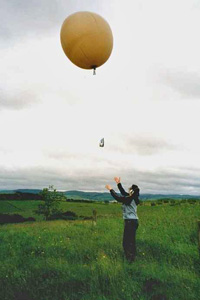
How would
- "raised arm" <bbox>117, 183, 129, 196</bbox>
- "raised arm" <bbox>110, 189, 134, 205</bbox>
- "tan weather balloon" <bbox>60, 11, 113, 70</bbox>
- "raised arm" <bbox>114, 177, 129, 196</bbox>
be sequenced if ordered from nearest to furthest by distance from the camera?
1. "tan weather balloon" <bbox>60, 11, 113, 70</bbox>
2. "raised arm" <bbox>110, 189, 134, 205</bbox>
3. "raised arm" <bbox>114, 177, 129, 196</bbox>
4. "raised arm" <bbox>117, 183, 129, 196</bbox>

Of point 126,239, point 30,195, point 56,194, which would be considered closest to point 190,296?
→ point 126,239

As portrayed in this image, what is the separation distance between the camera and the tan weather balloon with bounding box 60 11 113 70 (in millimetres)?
5738

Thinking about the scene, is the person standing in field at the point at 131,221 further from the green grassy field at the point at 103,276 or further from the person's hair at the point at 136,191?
the green grassy field at the point at 103,276

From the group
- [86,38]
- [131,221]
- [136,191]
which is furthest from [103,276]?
[86,38]

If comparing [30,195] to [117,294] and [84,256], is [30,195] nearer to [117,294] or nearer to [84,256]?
[84,256]

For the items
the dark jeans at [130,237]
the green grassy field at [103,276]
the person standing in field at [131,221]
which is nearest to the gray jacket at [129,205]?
the person standing in field at [131,221]

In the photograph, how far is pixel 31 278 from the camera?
5.33 m

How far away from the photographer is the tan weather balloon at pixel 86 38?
5738mm

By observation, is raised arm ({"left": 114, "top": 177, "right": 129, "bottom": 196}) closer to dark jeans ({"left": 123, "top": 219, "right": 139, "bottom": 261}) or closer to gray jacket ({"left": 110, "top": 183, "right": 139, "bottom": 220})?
gray jacket ({"left": 110, "top": 183, "right": 139, "bottom": 220})

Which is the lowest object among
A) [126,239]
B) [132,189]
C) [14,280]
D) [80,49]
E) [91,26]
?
[14,280]

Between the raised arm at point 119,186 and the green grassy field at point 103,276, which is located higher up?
the raised arm at point 119,186

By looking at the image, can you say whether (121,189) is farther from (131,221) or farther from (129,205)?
(131,221)

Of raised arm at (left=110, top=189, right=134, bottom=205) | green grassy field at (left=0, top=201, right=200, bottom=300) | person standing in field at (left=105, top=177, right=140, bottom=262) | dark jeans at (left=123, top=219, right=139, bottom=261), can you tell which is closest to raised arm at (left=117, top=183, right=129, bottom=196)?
person standing in field at (left=105, top=177, right=140, bottom=262)

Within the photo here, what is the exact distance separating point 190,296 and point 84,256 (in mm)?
3807
